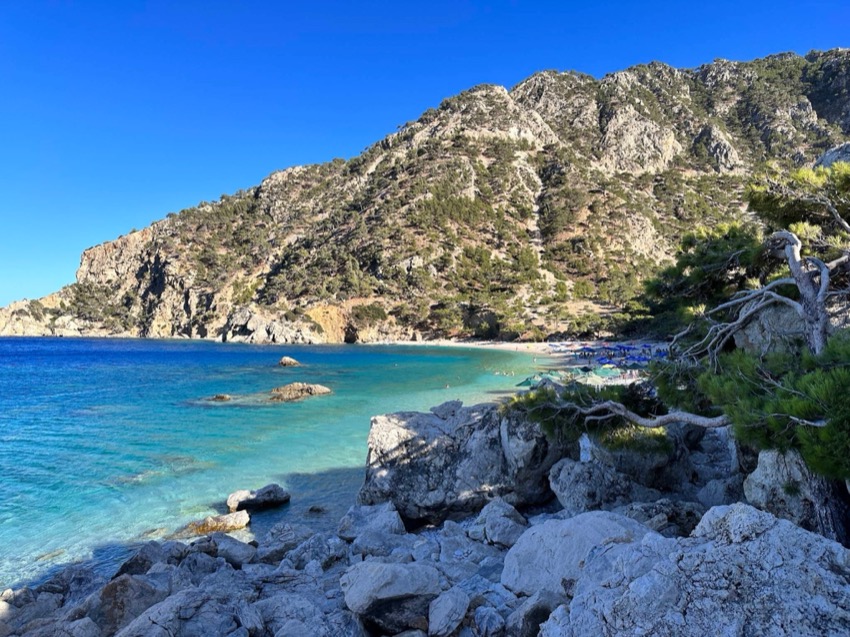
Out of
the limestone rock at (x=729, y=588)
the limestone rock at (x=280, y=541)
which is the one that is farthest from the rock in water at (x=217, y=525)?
the limestone rock at (x=729, y=588)

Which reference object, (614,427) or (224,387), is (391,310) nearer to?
(224,387)

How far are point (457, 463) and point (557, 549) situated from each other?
458cm

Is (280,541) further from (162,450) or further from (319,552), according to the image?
(162,450)

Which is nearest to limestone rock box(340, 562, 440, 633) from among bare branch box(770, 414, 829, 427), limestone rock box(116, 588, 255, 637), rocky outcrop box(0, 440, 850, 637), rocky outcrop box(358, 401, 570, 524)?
rocky outcrop box(0, 440, 850, 637)

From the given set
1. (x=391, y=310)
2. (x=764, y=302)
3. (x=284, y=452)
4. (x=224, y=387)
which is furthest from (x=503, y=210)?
(x=764, y=302)

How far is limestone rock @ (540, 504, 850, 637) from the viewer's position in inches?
91.3

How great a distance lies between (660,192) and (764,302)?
11231 centimetres

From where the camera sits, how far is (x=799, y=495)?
4.69 metres

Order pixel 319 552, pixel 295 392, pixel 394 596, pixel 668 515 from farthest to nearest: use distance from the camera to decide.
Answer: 1. pixel 295 392
2. pixel 319 552
3. pixel 668 515
4. pixel 394 596

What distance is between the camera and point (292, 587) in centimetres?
557

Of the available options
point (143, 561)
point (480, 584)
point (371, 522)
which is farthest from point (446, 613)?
point (143, 561)

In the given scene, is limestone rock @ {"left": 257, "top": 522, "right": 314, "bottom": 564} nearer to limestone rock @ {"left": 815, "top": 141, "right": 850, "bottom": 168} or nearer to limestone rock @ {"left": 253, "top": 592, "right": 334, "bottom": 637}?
limestone rock @ {"left": 253, "top": 592, "right": 334, "bottom": 637}

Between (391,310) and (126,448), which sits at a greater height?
(391,310)

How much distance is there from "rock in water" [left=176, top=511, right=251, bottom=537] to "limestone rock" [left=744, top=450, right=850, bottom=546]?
8.92m
